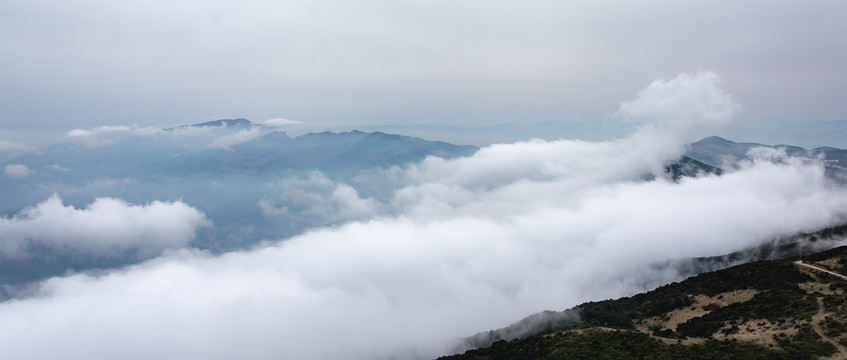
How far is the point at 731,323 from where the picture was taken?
5759 cm

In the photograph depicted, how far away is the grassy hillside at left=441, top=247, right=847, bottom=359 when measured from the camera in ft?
156

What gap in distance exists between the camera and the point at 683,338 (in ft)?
189

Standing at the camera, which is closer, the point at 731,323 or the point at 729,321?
the point at 731,323

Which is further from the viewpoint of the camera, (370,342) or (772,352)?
(370,342)

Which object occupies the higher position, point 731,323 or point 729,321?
point 729,321

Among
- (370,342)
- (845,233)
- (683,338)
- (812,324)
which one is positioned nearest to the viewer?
(812,324)

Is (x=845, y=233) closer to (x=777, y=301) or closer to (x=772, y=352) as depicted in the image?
(x=777, y=301)

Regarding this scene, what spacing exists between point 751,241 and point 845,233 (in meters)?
45.0

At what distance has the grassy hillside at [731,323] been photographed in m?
47.5

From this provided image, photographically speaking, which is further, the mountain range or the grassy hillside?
the mountain range

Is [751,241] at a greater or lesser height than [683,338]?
greater

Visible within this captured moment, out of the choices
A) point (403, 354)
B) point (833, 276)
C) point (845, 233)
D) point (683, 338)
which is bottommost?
point (403, 354)

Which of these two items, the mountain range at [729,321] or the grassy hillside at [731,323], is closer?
the grassy hillside at [731,323]

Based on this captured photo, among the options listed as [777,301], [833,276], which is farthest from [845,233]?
[777,301]
